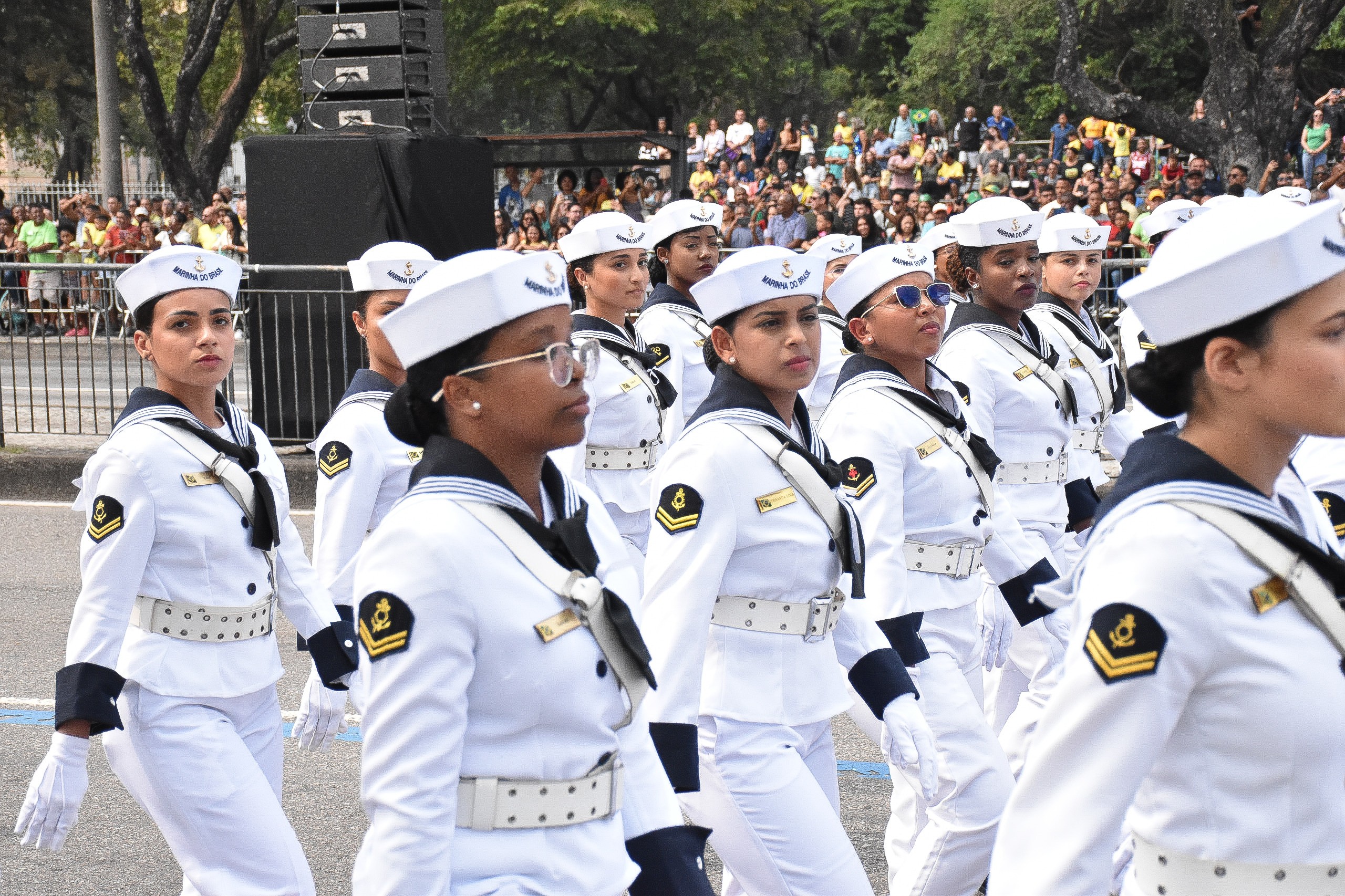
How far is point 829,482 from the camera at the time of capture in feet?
13.8

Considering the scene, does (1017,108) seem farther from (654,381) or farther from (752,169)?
(654,381)

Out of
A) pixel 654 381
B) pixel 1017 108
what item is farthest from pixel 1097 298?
pixel 1017 108

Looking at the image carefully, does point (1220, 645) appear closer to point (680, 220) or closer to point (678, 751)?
point (678, 751)

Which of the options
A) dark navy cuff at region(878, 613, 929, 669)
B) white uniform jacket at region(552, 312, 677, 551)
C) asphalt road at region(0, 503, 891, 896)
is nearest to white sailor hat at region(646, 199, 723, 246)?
white uniform jacket at region(552, 312, 677, 551)

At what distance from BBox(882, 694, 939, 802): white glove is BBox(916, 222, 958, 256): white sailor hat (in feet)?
9.78

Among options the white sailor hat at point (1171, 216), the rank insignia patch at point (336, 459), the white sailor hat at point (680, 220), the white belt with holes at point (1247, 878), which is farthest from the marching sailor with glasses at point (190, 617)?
the white sailor hat at point (1171, 216)

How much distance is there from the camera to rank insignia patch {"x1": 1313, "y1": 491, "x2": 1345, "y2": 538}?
180 inches

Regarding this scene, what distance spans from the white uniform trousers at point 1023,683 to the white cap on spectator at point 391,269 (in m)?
2.34

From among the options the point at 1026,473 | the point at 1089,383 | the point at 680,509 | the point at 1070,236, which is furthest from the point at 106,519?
the point at 1070,236

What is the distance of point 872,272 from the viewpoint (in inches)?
205

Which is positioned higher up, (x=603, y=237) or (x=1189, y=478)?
(x=603, y=237)

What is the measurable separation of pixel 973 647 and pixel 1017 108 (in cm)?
3574

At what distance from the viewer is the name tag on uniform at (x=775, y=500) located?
407cm

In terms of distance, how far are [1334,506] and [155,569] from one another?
325 centimetres
